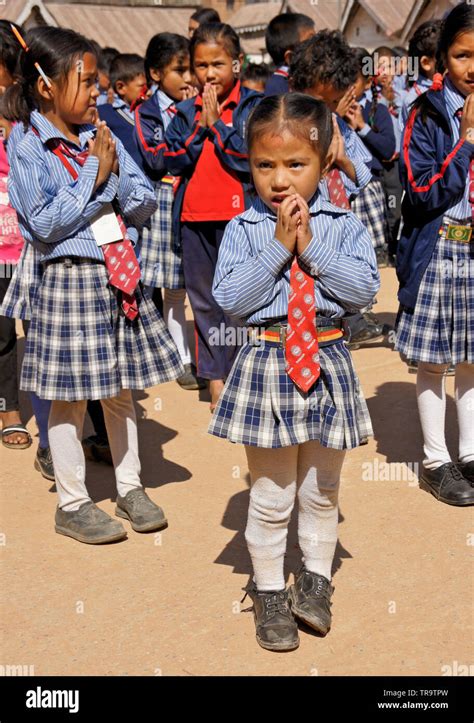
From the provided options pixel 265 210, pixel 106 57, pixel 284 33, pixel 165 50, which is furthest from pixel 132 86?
pixel 265 210

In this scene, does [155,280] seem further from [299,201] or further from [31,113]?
[299,201]

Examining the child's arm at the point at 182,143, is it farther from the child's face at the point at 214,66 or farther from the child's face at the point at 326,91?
the child's face at the point at 326,91

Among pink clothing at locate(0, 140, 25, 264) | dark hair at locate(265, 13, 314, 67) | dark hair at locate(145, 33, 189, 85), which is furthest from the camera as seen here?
dark hair at locate(265, 13, 314, 67)

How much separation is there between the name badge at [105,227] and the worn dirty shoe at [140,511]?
108 cm

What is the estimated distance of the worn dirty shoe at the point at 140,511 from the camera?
13.2ft

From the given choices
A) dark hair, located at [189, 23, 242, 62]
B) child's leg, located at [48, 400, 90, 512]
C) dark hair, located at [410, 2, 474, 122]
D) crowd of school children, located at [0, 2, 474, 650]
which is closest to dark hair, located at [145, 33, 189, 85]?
crowd of school children, located at [0, 2, 474, 650]

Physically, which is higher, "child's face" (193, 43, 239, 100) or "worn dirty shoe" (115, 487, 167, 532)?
"child's face" (193, 43, 239, 100)

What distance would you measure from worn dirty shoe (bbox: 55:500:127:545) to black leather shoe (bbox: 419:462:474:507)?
137 cm

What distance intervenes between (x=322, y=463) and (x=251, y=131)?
1.08 m

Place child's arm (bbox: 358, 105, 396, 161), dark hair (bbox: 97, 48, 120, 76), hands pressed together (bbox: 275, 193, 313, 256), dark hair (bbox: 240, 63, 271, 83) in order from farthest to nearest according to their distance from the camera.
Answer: dark hair (bbox: 97, 48, 120, 76) → dark hair (bbox: 240, 63, 271, 83) → child's arm (bbox: 358, 105, 396, 161) → hands pressed together (bbox: 275, 193, 313, 256)

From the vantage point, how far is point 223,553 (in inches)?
151

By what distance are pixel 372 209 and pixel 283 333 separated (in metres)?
3.80

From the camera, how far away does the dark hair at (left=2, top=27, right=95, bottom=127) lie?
3.70 m

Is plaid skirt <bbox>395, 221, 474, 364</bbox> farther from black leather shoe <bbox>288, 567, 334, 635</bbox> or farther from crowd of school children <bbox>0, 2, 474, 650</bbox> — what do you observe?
black leather shoe <bbox>288, 567, 334, 635</bbox>
